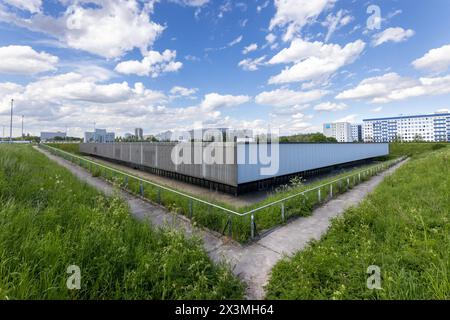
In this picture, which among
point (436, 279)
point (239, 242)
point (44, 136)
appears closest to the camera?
point (436, 279)

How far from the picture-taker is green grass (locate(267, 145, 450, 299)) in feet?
8.00

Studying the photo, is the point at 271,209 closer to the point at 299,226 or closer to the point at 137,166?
the point at 299,226

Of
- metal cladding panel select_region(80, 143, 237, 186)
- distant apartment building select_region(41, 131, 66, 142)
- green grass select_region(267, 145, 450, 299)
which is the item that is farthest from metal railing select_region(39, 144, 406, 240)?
distant apartment building select_region(41, 131, 66, 142)

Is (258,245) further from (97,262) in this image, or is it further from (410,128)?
(410,128)

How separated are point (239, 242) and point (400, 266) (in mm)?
2700

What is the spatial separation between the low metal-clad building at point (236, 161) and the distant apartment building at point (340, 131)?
91.9 metres

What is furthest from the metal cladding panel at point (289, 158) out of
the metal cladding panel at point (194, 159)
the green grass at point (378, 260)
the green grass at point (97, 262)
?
the green grass at point (97, 262)

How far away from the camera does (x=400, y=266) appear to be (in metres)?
2.87

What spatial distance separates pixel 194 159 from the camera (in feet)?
43.2

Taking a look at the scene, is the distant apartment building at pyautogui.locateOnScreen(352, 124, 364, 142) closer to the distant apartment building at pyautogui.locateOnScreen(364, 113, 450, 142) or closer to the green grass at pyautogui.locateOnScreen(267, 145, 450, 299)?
the distant apartment building at pyautogui.locateOnScreen(364, 113, 450, 142)

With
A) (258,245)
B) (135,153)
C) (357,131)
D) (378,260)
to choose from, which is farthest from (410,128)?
(258,245)

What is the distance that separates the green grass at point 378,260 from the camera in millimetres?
2438

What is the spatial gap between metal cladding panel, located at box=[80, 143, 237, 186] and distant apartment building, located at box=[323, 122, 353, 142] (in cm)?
9709
